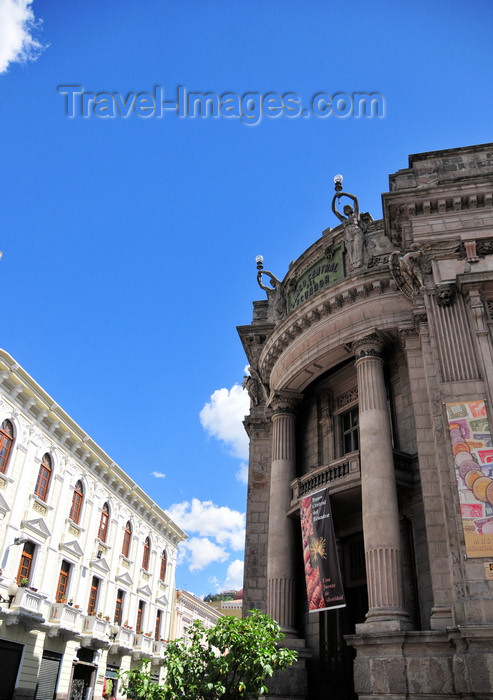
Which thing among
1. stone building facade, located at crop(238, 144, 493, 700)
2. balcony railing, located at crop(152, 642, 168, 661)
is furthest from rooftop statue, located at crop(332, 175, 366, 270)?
balcony railing, located at crop(152, 642, 168, 661)

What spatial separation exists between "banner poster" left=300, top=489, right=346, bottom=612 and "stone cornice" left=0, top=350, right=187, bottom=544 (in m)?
14.2

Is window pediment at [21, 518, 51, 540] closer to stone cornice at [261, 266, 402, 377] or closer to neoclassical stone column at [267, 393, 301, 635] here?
neoclassical stone column at [267, 393, 301, 635]

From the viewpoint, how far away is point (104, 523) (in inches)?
1324

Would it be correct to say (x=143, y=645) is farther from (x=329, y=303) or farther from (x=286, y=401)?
(x=329, y=303)

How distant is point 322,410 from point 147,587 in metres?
24.4

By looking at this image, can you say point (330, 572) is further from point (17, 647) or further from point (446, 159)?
point (17, 647)

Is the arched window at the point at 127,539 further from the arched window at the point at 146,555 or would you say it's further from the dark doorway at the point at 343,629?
the dark doorway at the point at 343,629

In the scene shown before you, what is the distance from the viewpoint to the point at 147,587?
38.3m

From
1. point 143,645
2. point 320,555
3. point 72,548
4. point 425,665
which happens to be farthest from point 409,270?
point 143,645

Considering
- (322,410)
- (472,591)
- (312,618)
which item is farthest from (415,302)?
(312,618)

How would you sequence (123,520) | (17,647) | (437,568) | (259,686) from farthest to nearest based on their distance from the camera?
(123,520), (17,647), (437,568), (259,686)

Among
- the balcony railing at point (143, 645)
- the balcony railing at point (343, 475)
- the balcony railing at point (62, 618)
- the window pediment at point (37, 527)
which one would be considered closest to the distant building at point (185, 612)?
the balcony railing at point (143, 645)

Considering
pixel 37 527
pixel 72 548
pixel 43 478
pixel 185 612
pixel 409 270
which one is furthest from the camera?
pixel 185 612

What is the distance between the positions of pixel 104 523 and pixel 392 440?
22.2m
